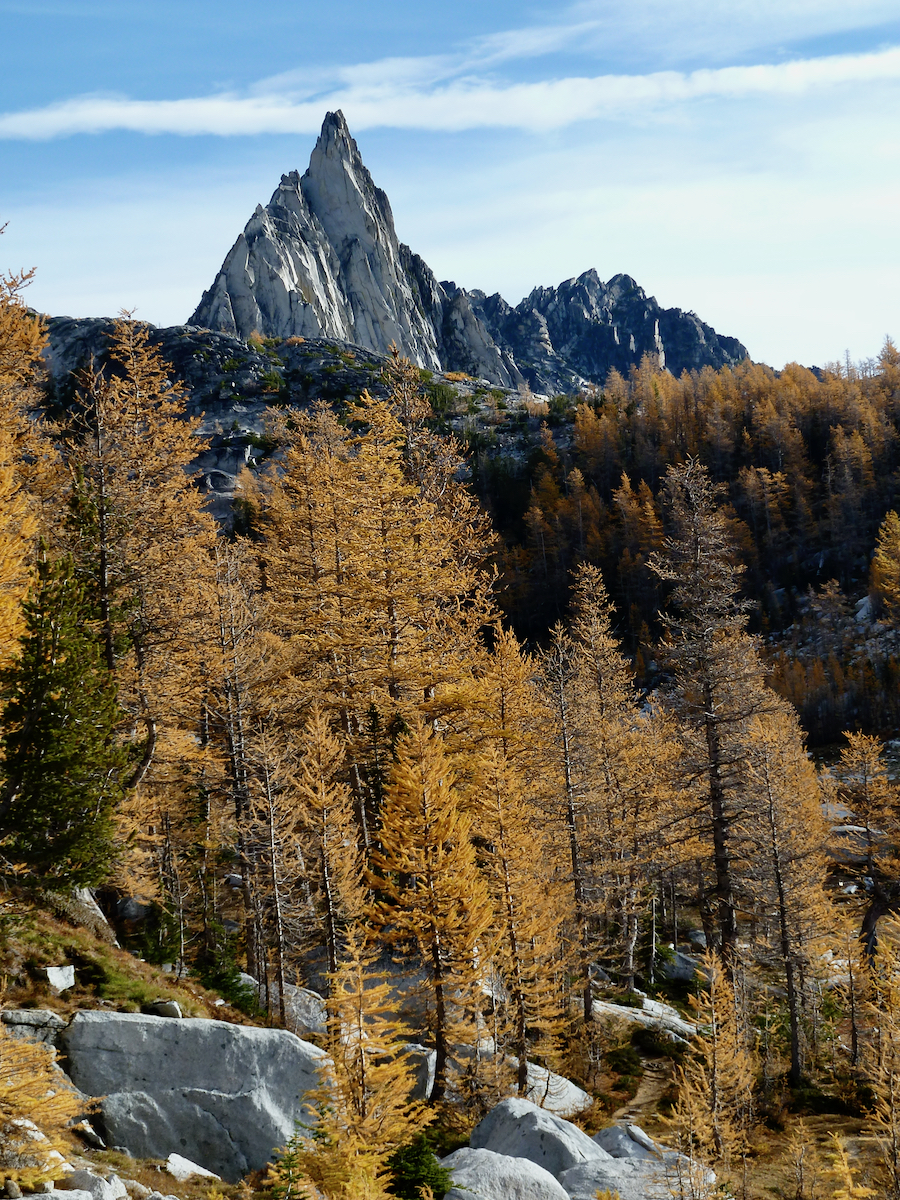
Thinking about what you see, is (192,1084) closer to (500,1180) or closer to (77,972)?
(77,972)

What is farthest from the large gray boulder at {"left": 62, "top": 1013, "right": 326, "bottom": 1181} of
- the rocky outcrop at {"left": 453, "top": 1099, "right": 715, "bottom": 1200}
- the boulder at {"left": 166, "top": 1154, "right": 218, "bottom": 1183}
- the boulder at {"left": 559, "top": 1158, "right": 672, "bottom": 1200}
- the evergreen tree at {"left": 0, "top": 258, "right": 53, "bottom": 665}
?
the evergreen tree at {"left": 0, "top": 258, "right": 53, "bottom": 665}

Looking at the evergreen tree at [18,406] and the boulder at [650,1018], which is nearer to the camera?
the evergreen tree at [18,406]

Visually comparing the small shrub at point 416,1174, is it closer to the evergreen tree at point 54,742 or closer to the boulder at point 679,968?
the evergreen tree at point 54,742

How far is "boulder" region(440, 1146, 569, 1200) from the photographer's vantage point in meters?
12.8

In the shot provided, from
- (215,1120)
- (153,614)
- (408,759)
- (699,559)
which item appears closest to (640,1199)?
(215,1120)

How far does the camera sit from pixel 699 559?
21.9 m

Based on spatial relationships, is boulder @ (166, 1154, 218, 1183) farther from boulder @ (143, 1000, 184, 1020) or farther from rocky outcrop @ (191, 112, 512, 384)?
rocky outcrop @ (191, 112, 512, 384)

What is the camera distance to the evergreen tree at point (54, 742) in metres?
12.1

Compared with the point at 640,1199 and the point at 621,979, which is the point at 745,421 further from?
the point at 640,1199

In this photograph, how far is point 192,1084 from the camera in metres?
14.0

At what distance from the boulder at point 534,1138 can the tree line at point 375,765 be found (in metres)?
1.67

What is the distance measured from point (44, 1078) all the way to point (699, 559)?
65.1 feet

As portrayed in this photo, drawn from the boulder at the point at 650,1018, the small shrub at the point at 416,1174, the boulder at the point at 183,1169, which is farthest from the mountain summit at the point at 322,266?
the small shrub at the point at 416,1174

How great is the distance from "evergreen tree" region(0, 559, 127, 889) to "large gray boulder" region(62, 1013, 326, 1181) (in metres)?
3.56
